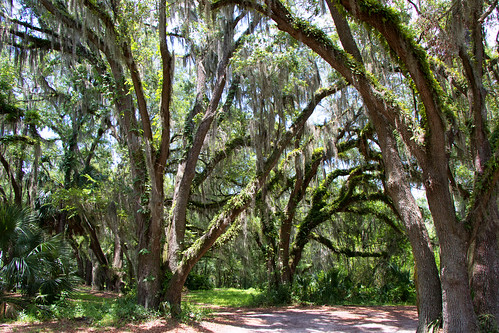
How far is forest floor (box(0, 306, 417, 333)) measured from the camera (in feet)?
21.6

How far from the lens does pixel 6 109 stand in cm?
1130

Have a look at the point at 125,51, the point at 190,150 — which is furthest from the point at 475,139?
the point at 125,51

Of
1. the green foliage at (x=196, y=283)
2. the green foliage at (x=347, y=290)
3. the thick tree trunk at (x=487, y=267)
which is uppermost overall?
the thick tree trunk at (x=487, y=267)

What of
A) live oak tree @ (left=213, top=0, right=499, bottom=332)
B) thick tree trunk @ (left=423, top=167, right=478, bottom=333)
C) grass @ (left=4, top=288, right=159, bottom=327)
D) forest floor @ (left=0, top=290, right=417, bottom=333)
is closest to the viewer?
thick tree trunk @ (left=423, top=167, right=478, bottom=333)

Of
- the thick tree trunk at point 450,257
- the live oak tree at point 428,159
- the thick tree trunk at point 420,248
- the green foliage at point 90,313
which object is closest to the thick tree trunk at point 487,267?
the live oak tree at point 428,159

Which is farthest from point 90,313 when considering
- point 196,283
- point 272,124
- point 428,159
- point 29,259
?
point 196,283

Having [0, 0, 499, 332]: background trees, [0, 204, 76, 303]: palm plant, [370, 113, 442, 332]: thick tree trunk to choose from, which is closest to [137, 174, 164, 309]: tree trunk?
[0, 0, 499, 332]: background trees

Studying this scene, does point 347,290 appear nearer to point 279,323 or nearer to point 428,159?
point 279,323

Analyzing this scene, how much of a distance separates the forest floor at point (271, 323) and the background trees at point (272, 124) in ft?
3.13

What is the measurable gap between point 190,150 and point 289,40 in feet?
12.4

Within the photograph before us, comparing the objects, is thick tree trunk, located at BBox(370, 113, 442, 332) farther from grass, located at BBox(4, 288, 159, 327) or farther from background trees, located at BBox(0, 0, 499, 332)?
grass, located at BBox(4, 288, 159, 327)

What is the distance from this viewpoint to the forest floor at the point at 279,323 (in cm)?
659

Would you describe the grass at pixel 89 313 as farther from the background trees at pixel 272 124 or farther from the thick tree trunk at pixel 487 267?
the thick tree trunk at pixel 487 267

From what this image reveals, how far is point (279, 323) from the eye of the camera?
8445 mm
